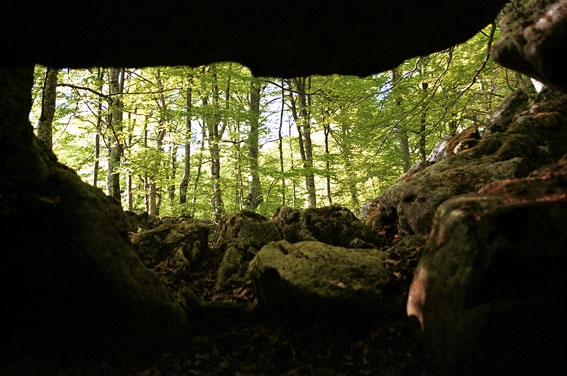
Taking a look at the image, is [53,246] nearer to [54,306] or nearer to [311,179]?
[54,306]

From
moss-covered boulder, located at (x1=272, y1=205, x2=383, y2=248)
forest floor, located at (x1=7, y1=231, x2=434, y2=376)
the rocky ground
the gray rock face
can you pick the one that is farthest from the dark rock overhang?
moss-covered boulder, located at (x1=272, y1=205, x2=383, y2=248)

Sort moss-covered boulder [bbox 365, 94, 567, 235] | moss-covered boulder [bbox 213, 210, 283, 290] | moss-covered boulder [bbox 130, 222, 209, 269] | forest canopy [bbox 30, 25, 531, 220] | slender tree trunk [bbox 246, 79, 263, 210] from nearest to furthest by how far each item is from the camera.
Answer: moss-covered boulder [bbox 365, 94, 567, 235], moss-covered boulder [bbox 213, 210, 283, 290], moss-covered boulder [bbox 130, 222, 209, 269], forest canopy [bbox 30, 25, 531, 220], slender tree trunk [bbox 246, 79, 263, 210]

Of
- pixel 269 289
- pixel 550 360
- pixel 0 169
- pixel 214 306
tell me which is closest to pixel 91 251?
pixel 0 169

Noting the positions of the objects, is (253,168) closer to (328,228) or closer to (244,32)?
(328,228)

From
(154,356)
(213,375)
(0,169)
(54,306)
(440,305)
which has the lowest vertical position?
(213,375)

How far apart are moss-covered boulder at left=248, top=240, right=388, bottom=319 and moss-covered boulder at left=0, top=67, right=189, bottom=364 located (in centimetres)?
157

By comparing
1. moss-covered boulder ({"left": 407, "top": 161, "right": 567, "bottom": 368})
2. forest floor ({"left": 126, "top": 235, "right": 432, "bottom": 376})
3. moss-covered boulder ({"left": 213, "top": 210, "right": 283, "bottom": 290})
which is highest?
moss-covered boulder ({"left": 213, "top": 210, "right": 283, "bottom": 290})

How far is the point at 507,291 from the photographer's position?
2.82m

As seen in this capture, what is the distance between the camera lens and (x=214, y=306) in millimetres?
4660

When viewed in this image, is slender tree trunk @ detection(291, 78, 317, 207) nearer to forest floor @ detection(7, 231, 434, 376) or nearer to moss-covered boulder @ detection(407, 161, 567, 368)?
forest floor @ detection(7, 231, 434, 376)

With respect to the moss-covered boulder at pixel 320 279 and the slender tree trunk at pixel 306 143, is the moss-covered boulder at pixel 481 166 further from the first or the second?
the slender tree trunk at pixel 306 143

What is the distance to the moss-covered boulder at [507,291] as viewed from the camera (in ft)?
8.91

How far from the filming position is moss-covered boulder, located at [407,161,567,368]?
272 centimetres

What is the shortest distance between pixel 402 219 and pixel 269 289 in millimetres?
3153
